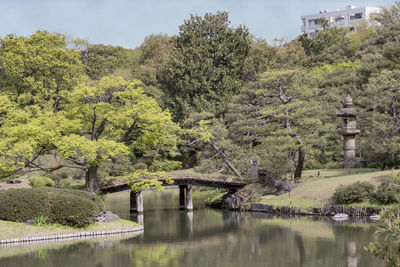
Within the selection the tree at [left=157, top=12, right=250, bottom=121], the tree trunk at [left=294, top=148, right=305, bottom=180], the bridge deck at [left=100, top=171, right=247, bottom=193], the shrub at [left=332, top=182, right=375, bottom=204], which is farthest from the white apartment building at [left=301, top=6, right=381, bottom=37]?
the shrub at [left=332, top=182, right=375, bottom=204]

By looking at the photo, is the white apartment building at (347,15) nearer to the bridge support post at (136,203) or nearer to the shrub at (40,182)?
the shrub at (40,182)

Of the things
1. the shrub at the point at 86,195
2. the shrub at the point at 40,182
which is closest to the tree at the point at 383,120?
the shrub at the point at 86,195

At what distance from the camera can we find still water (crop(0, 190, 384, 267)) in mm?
23500

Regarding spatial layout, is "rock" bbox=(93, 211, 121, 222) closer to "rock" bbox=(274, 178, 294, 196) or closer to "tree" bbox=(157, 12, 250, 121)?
"rock" bbox=(274, 178, 294, 196)

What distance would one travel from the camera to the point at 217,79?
5959cm

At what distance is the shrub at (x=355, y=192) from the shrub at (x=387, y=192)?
849mm

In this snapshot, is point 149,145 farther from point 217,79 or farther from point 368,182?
point 217,79

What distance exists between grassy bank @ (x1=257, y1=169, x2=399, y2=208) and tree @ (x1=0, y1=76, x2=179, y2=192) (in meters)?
8.45

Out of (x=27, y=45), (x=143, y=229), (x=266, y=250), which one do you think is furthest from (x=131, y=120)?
(x=27, y=45)

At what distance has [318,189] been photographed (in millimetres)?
37375

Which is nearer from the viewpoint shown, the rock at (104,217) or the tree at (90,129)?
the rock at (104,217)

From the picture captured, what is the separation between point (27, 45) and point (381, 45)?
1328 inches

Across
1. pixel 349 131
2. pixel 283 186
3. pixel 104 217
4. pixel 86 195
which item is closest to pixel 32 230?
pixel 86 195

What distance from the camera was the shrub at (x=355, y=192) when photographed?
34.5 meters
